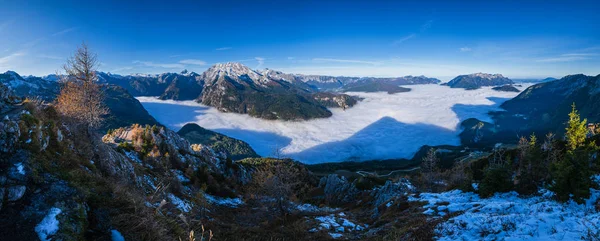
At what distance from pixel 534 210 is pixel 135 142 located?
177 feet

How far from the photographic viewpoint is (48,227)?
279 inches

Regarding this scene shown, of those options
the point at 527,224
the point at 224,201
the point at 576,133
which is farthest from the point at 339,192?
the point at 527,224

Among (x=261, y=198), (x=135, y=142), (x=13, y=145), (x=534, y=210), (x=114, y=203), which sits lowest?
(x=261, y=198)

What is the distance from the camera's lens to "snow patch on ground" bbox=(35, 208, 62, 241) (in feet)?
22.5

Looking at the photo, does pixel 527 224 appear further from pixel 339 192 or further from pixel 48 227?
pixel 339 192

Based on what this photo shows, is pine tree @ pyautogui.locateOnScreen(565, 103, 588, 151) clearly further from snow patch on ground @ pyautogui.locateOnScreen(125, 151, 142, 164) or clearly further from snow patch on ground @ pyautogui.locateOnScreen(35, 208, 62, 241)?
snow patch on ground @ pyautogui.locateOnScreen(125, 151, 142, 164)

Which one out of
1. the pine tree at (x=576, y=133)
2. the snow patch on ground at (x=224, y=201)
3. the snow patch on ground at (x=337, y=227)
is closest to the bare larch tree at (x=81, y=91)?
the snow patch on ground at (x=224, y=201)

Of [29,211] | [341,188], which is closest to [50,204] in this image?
[29,211]

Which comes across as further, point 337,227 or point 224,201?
point 224,201

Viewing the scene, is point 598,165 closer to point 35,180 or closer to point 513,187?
point 513,187

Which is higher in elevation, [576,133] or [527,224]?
[527,224]

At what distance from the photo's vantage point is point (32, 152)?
1116 centimetres

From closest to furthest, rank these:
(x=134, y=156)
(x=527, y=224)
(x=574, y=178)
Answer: (x=527, y=224) → (x=574, y=178) → (x=134, y=156)

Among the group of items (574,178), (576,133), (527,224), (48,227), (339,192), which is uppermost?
(48,227)
